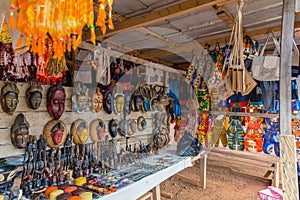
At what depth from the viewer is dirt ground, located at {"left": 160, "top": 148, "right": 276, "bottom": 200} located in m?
2.76

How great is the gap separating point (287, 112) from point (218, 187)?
2.45 m

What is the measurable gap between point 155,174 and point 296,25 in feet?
6.56

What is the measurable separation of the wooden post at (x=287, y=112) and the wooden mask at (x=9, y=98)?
68.9 inches

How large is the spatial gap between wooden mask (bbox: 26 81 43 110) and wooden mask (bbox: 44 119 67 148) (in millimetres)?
205

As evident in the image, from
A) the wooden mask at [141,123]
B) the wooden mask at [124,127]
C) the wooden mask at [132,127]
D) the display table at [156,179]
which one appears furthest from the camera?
the wooden mask at [141,123]

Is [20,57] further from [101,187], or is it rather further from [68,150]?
[101,187]

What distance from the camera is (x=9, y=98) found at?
138 centimetres

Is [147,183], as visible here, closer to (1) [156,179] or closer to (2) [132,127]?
(1) [156,179]

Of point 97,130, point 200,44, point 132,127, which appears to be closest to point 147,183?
point 97,130

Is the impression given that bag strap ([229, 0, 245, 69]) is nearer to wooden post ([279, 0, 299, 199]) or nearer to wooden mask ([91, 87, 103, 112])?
wooden post ([279, 0, 299, 199])

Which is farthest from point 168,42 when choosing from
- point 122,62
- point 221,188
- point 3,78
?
point 221,188

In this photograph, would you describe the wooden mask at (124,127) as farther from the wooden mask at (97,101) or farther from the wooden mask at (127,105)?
the wooden mask at (97,101)

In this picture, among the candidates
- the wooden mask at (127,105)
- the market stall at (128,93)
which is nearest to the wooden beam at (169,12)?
the market stall at (128,93)

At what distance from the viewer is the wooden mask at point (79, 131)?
1.88m
